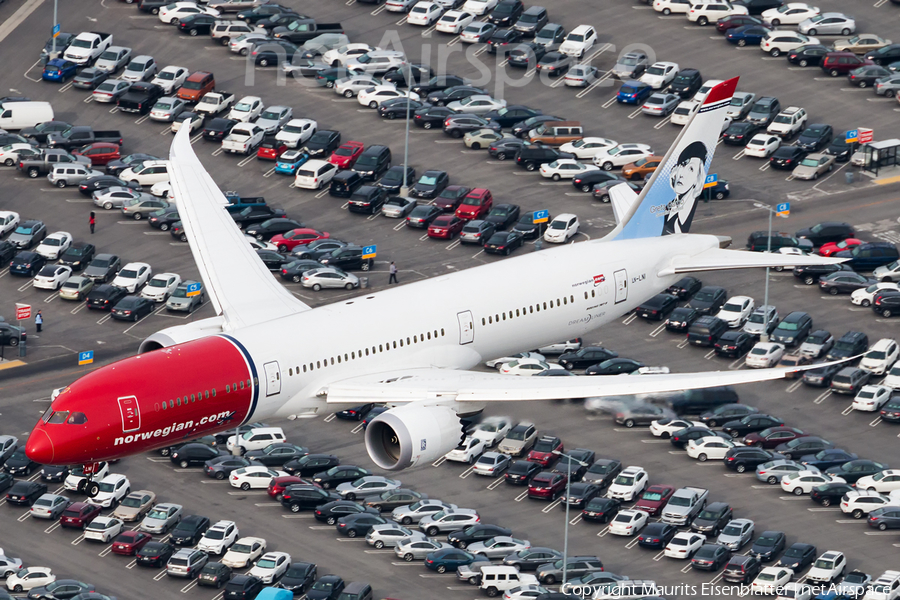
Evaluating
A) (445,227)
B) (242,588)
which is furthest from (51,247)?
(242,588)

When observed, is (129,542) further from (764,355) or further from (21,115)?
(21,115)

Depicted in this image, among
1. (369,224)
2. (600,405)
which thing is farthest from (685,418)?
(369,224)

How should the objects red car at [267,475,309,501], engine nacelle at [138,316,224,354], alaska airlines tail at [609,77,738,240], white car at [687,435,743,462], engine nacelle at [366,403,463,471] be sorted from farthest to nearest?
1. white car at [687,435,743,462]
2. red car at [267,475,309,501]
3. alaska airlines tail at [609,77,738,240]
4. engine nacelle at [138,316,224,354]
5. engine nacelle at [366,403,463,471]

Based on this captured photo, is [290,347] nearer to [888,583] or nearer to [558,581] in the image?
[558,581]

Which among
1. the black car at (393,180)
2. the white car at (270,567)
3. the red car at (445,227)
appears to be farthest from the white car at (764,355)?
the white car at (270,567)

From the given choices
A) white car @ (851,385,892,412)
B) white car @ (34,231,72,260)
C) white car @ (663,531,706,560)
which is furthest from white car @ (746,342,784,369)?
white car @ (34,231,72,260)

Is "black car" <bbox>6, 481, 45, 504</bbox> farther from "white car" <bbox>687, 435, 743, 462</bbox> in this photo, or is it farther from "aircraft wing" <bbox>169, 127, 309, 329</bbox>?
"white car" <bbox>687, 435, 743, 462</bbox>
